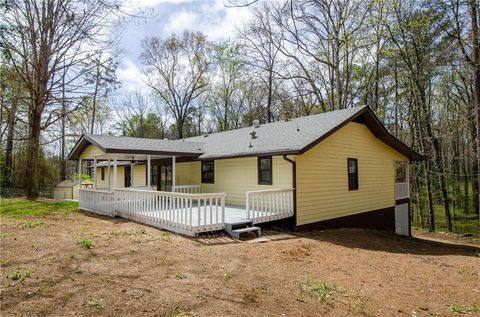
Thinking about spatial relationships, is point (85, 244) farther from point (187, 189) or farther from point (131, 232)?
point (187, 189)

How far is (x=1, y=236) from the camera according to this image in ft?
22.9

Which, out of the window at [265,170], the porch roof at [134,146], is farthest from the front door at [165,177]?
the window at [265,170]

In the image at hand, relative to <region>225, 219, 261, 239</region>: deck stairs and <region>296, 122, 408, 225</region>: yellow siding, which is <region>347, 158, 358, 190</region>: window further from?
<region>225, 219, 261, 239</region>: deck stairs

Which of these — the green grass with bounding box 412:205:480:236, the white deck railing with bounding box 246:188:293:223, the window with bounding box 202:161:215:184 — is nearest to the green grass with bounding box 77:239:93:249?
the white deck railing with bounding box 246:188:293:223

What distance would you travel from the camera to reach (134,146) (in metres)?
12.5

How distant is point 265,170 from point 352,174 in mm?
3820

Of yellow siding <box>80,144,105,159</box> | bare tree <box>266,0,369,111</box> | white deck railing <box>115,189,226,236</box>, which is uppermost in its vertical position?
bare tree <box>266,0,369,111</box>

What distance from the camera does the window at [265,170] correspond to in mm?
11555

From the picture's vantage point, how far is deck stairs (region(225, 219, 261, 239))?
27.3 feet

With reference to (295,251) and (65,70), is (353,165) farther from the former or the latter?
(65,70)

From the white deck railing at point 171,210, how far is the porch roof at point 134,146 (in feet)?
5.37

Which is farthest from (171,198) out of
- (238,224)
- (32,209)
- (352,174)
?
(352,174)

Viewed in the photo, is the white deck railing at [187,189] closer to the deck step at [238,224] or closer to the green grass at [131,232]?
the green grass at [131,232]

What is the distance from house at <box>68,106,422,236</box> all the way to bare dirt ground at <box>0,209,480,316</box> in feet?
4.80
